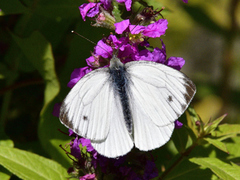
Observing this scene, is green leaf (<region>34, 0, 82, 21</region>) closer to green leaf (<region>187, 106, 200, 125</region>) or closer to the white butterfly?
the white butterfly

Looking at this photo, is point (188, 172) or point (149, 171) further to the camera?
point (188, 172)

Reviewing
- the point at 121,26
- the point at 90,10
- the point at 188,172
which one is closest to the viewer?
the point at 121,26

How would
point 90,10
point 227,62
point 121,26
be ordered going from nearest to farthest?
point 121,26
point 90,10
point 227,62

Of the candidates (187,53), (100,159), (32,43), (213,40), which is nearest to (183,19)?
(187,53)

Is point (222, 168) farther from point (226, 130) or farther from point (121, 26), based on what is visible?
point (121, 26)

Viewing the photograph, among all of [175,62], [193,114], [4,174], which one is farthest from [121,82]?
[4,174]

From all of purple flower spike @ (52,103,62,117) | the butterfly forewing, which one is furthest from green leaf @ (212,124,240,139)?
purple flower spike @ (52,103,62,117)

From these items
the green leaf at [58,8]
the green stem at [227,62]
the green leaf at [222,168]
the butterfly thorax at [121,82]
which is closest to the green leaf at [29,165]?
the butterfly thorax at [121,82]
